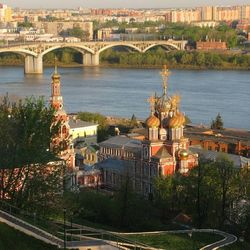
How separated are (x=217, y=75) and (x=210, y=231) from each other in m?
14.4

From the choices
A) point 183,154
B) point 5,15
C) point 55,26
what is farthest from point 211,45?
point 5,15

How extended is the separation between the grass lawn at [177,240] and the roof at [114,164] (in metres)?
2.63

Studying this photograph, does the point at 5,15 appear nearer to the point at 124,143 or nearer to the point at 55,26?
the point at 55,26

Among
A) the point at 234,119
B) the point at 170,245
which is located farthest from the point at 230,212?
the point at 234,119

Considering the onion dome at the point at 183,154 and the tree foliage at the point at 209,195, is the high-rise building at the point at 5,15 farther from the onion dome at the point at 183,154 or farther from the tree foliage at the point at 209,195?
the tree foliage at the point at 209,195

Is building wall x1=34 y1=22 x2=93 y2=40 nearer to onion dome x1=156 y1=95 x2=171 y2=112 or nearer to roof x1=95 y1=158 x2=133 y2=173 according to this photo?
roof x1=95 y1=158 x2=133 y2=173

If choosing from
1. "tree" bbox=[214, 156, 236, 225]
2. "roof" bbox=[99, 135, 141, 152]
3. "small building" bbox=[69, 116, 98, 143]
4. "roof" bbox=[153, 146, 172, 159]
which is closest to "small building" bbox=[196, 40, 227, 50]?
"small building" bbox=[69, 116, 98, 143]

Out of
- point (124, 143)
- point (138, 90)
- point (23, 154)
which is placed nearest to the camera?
point (23, 154)

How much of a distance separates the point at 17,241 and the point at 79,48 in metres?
19.0

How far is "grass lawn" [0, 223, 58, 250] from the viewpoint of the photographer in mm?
3119

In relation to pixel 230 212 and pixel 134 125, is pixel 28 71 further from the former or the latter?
pixel 230 212

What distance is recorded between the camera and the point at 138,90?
14.5 meters

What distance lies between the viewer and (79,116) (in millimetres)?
10117

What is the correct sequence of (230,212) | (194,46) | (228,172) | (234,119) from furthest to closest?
1. (194,46)
2. (234,119)
3. (228,172)
4. (230,212)
